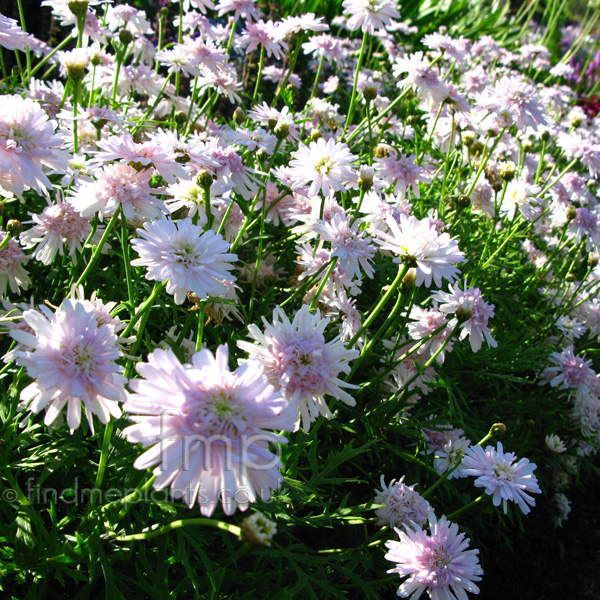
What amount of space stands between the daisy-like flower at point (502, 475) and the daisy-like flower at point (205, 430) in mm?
1025

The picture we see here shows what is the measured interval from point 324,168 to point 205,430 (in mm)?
1322

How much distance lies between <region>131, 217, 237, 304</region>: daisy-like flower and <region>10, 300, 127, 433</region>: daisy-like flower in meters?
0.19

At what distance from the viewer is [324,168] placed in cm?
208

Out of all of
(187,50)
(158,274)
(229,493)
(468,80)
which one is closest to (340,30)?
(468,80)

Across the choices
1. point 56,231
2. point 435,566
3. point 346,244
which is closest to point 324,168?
point 346,244

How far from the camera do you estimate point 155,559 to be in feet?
5.65

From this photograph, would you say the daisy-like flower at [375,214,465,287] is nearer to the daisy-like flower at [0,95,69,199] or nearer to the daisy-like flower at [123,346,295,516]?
the daisy-like flower at [123,346,295,516]

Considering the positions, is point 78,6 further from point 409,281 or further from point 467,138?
point 467,138

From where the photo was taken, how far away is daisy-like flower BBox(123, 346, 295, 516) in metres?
1.01

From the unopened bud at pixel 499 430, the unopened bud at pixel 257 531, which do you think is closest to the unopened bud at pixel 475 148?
the unopened bud at pixel 499 430

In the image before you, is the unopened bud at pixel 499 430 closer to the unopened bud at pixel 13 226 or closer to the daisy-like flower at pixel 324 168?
the daisy-like flower at pixel 324 168

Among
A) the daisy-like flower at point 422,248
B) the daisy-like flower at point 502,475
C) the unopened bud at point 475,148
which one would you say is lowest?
the daisy-like flower at point 502,475

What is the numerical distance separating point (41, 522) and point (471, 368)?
2.07 metres

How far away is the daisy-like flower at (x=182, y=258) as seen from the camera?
4.44 ft
